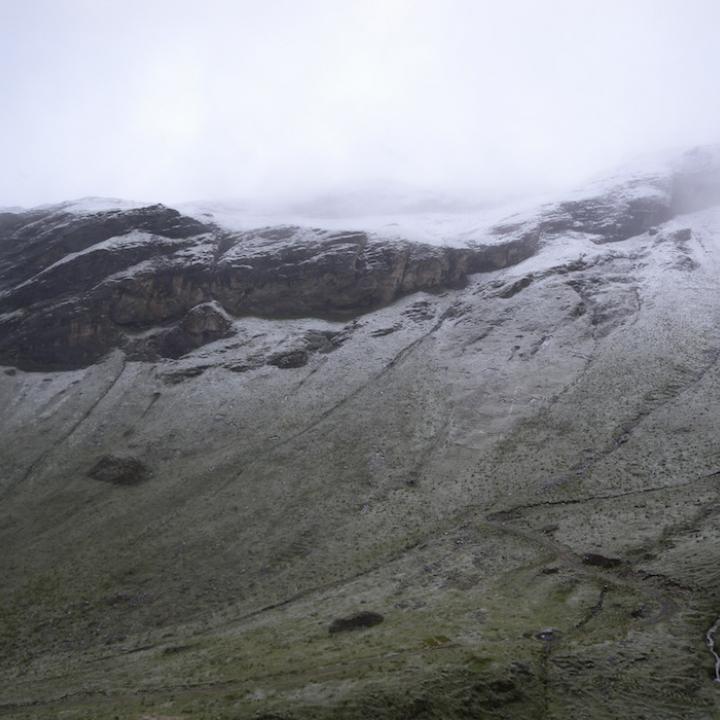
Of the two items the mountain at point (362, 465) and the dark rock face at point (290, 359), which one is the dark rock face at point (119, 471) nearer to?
the mountain at point (362, 465)

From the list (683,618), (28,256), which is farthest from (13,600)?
(28,256)

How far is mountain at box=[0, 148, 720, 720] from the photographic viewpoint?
21.3 m

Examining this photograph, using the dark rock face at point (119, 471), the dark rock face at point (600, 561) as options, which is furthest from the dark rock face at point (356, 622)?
the dark rock face at point (119, 471)

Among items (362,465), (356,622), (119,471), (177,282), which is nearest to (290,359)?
(119,471)

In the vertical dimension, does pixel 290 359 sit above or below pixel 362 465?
above

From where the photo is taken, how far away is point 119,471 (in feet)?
175

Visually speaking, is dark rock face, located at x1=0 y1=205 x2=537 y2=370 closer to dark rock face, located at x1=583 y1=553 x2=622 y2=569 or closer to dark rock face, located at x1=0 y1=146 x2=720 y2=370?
dark rock face, located at x1=0 y1=146 x2=720 y2=370

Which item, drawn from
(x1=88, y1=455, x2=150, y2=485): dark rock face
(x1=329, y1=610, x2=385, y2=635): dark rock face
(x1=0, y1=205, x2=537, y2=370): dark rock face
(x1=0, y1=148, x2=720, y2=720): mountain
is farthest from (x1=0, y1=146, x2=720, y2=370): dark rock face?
(x1=329, y1=610, x2=385, y2=635): dark rock face

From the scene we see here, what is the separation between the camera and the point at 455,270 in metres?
88.9

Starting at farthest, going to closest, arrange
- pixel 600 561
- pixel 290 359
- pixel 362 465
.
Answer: pixel 290 359 → pixel 362 465 → pixel 600 561

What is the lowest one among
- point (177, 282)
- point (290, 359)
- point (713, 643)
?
point (713, 643)

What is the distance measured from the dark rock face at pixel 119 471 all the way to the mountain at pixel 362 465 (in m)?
0.39

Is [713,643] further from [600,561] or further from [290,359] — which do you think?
[290,359]

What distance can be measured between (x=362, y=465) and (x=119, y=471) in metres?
23.4
